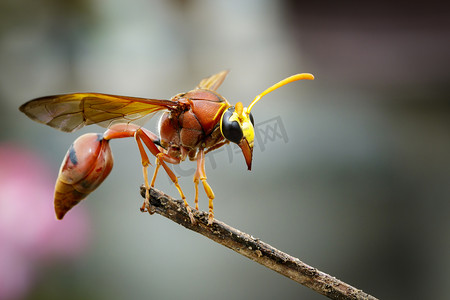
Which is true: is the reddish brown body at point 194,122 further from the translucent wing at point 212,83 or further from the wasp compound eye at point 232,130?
the translucent wing at point 212,83

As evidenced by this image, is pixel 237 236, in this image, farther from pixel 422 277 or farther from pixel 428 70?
pixel 428 70

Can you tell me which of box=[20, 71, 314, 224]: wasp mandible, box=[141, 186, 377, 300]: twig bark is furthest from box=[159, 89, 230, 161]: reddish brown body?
box=[141, 186, 377, 300]: twig bark

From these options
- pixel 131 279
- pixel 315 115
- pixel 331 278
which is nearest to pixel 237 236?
pixel 331 278

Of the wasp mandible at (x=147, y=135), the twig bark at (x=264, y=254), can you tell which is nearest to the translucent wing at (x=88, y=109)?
the wasp mandible at (x=147, y=135)

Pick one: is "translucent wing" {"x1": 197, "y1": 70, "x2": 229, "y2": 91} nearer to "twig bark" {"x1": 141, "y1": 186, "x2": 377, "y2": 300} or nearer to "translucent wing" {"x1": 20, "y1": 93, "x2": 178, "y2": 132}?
"translucent wing" {"x1": 20, "y1": 93, "x2": 178, "y2": 132}

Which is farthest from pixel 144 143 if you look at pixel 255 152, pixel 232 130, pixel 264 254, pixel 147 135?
pixel 255 152

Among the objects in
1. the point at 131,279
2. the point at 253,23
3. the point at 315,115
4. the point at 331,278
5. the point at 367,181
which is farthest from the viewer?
the point at 253,23
